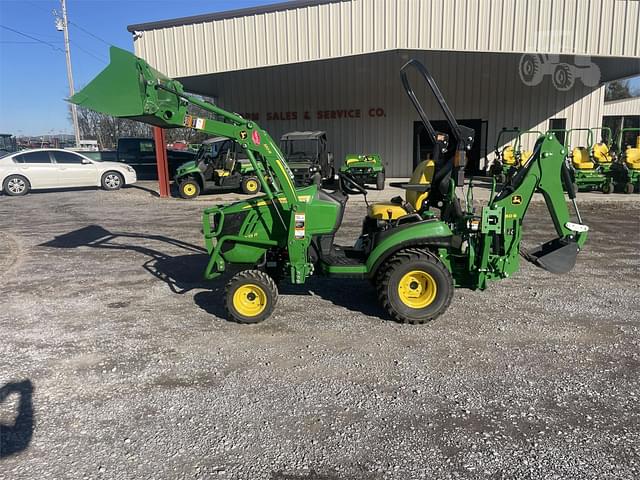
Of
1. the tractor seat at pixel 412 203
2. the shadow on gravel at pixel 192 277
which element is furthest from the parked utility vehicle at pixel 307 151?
the tractor seat at pixel 412 203

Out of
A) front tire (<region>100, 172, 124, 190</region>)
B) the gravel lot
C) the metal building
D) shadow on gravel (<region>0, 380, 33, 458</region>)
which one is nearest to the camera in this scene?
the gravel lot

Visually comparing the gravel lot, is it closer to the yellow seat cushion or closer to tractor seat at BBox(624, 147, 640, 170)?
the yellow seat cushion

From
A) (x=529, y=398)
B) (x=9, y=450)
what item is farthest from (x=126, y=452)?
(x=529, y=398)

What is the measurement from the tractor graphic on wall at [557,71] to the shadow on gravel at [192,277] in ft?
45.9

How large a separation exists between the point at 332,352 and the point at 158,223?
709 cm

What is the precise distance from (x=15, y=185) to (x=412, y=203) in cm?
1449

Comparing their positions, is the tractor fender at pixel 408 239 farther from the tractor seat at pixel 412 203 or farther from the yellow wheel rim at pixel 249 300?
the yellow wheel rim at pixel 249 300

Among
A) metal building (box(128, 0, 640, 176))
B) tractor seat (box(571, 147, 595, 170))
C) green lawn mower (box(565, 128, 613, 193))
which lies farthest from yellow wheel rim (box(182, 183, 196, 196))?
tractor seat (box(571, 147, 595, 170))

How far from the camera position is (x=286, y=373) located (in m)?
3.60

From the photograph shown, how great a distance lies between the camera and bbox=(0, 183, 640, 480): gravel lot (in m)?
2.64

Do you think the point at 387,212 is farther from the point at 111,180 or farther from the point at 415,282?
the point at 111,180

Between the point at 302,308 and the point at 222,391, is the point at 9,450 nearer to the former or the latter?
the point at 222,391

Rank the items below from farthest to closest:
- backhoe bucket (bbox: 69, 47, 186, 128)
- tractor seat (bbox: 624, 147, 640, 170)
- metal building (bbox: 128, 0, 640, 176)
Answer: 1. tractor seat (bbox: 624, 147, 640, 170)
2. metal building (bbox: 128, 0, 640, 176)
3. backhoe bucket (bbox: 69, 47, 186, 128)

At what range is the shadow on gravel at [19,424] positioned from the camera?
2766 millimetres
